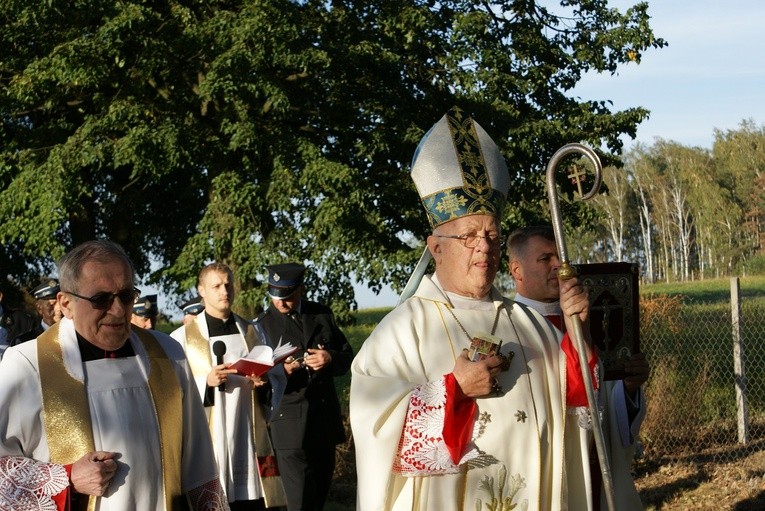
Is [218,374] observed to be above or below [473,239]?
below

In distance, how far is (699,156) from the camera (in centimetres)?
7069

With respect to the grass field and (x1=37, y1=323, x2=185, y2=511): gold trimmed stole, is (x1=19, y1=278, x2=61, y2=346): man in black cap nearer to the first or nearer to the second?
the grass field

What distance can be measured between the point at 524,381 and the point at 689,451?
771 centimetres

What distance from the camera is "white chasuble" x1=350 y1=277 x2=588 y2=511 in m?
4.05

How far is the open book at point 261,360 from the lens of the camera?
7391mm

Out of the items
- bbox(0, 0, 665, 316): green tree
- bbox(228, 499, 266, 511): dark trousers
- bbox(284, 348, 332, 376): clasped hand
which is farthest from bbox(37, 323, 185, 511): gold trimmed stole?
bbox(0, 0, 665, 316): green tree

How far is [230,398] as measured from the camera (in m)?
8.21

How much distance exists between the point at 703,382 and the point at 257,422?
540cm

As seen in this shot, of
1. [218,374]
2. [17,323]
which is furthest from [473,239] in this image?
[17,323]

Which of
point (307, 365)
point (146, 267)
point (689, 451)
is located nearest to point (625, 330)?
point (307, 365)

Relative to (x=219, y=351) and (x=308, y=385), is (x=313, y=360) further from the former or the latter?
(x=219, y=351)

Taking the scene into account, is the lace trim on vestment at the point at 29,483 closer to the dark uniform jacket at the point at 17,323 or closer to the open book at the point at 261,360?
the open book at the point at 261,360

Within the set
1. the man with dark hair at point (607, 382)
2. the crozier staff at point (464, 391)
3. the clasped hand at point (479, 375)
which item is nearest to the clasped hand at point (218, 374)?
the man with dark hair at point (607, 382)

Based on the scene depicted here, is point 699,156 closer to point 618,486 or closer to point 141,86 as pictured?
point 141,86
